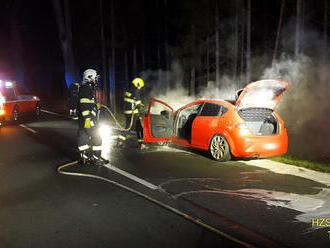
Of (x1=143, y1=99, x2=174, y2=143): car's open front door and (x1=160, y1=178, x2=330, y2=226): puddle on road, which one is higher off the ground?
(x1=143, y1=99, x2=174, y2=143): car's open front door

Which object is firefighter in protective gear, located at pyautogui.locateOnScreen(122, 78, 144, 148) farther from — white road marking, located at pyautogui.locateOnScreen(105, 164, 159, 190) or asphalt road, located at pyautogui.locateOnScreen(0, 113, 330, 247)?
white road marking, located at pyautogui.locateOnScreen(105, 164, 159, 190)

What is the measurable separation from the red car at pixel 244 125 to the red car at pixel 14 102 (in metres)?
9.18

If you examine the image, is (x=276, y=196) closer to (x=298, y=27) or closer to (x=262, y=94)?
(x=262, y=94)

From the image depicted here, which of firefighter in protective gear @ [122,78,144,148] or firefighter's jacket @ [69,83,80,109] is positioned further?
firefighter in protective gear @ [122,78,144,148]

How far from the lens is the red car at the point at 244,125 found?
26.6 feet

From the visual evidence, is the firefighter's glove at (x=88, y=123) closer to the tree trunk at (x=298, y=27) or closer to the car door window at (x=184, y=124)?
the car door window at (x=184, y=124)

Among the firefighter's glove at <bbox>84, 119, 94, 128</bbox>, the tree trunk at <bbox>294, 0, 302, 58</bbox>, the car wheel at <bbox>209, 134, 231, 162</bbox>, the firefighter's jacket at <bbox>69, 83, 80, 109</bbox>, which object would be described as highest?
the tree trunk at <bbox>294, 0, 302, 58</bbox>

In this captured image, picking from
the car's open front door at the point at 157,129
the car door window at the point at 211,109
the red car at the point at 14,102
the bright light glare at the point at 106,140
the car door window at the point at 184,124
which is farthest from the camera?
the red car at the point at 14,102

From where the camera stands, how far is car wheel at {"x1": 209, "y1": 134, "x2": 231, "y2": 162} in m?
8.48

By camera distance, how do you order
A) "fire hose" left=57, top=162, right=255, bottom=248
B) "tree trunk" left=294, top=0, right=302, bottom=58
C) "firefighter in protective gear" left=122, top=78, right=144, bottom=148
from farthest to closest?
1. "tree trunk" left=294, top=0, right=302, bottom=58
2. "firefighter in protective gear" left=122, top=78, right=144, bottom=148
3. "fire hose" left=57, top=162, right=255, bottom=248

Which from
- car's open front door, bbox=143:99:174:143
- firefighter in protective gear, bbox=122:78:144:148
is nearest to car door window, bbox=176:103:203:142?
car's open front door, bbox=143:99:174:143

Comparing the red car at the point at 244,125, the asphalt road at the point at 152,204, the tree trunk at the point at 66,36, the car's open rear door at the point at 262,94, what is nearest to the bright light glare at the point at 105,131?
the asphalt road at the point at 152,204

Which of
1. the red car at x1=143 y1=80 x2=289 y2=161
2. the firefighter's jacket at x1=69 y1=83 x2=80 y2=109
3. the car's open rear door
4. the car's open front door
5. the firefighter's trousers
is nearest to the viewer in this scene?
the car's open rear door

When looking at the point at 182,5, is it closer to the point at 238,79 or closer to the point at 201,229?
the point at 238,79
